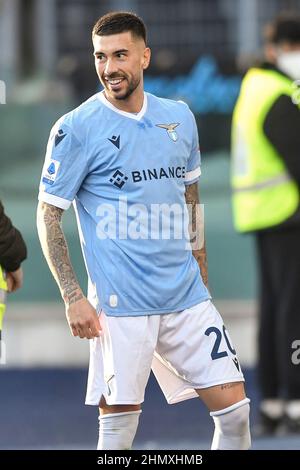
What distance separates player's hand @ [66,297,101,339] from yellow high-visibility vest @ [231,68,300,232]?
3128mm

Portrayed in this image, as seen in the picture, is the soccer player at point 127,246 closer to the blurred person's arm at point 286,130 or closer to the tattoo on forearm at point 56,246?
the tattoo on forearm at point 56,246

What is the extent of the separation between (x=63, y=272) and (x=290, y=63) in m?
3.53

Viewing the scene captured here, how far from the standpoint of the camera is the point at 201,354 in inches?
240

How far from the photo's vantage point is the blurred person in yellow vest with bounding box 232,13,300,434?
884 cm

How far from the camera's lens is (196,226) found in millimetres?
6406

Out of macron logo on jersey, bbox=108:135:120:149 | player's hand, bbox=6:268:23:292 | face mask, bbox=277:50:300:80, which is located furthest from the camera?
face mask, bbox=277:50:300:80

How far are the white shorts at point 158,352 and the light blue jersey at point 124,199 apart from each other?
0.18ft

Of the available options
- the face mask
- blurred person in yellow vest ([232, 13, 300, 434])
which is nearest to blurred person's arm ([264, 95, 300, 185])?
blurred person in yellow vest ([232, 13, 300, 434])

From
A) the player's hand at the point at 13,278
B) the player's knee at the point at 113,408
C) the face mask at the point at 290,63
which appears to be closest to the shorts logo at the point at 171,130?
the player's hand at the point at 13,278

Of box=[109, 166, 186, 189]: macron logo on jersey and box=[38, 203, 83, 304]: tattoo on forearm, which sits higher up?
box=[109, 166, 186, 189]: macron logo on jersey

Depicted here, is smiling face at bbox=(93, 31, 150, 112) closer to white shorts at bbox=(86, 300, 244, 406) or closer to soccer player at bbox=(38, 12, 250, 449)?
soccer player at bbox=(38, 12, 250, 449)

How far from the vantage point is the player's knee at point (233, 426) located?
20.1 ft

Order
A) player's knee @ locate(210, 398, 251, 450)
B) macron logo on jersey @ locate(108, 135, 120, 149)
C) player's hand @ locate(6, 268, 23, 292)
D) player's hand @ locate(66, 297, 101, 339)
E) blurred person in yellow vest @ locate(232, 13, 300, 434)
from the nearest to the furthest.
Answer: player's hand @ locate(66, 297, 101, 339) → macron logo on jersey @ locate(108, 135, 120, 149) → player's knee @ locate(210, 398, 251, 450) → player's hand @ locate(6, 268, 23, 292) → blurred person in yellow vest @ locate(232, 13, 300, 434)
